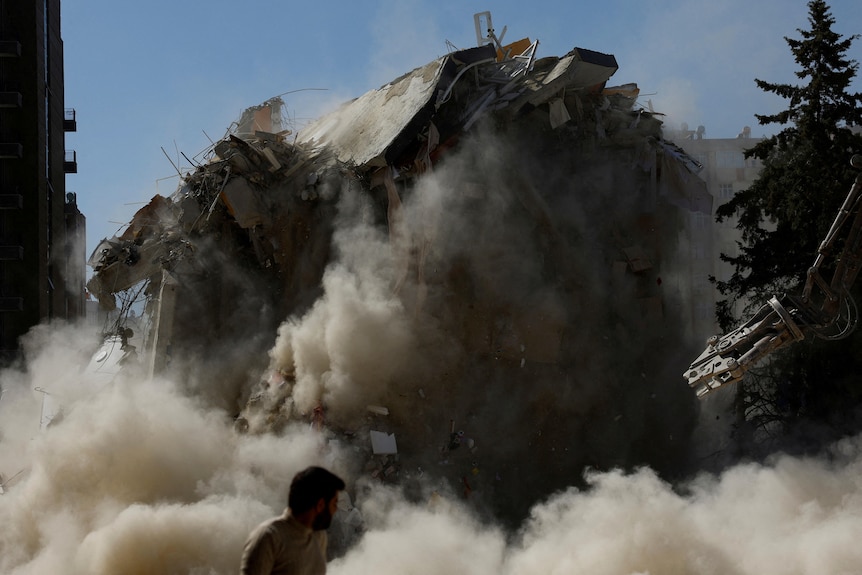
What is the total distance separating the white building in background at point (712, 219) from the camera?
52.2ft

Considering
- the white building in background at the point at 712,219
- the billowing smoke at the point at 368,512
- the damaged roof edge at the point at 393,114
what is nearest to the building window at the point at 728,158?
the white building in background at the point at 712,219

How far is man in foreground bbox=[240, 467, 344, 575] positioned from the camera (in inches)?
157

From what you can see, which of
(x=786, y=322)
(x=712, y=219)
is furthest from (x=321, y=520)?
(x=712, y=219)

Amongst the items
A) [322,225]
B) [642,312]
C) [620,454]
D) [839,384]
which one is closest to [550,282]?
[642,312]

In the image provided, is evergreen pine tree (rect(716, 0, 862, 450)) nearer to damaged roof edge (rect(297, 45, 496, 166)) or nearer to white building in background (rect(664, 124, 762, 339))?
white building in background (rect(664, 124, 762, 339))

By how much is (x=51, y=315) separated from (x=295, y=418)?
20.1 metres

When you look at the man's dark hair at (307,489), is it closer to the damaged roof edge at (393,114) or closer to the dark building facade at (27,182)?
the damaged roof edge at (393,114)

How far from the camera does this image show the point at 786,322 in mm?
9117

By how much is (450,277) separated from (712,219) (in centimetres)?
862

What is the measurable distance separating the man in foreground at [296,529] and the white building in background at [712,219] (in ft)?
35.5

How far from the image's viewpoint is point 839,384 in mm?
12398

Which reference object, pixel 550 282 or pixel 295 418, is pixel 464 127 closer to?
pixel 550 282

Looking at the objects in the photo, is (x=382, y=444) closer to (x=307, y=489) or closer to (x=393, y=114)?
(x=393, y=114)

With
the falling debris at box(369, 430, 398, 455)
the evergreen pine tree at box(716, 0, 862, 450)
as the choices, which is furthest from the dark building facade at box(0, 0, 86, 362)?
the evergreen pine tree at box(716, 0, 862, 450)
